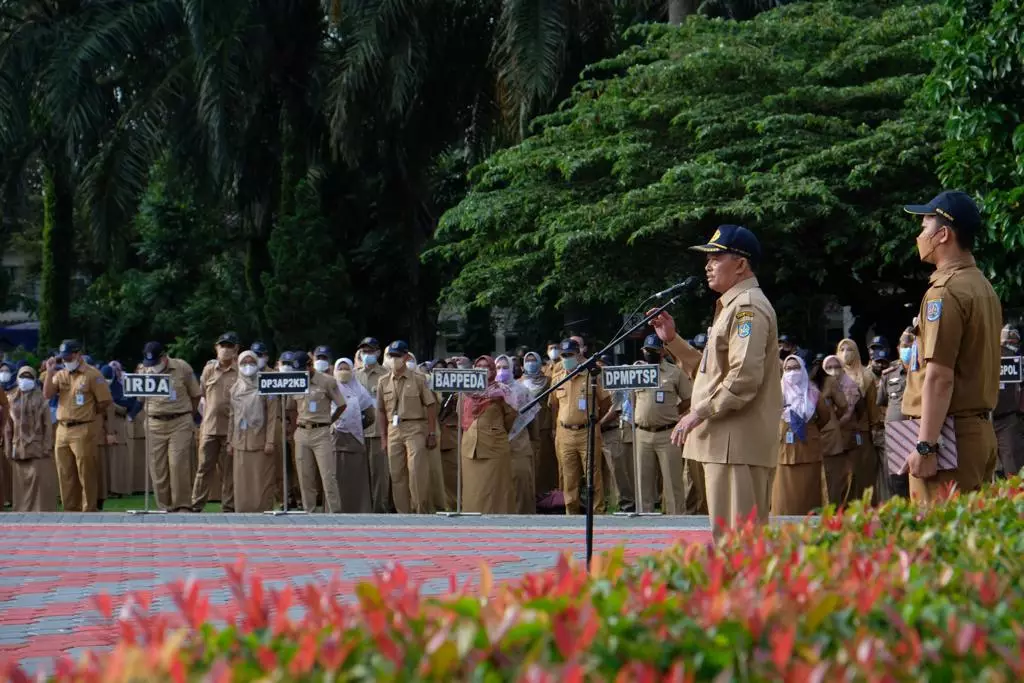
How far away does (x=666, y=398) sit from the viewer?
59.1ft

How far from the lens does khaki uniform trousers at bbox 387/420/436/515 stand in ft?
60.4

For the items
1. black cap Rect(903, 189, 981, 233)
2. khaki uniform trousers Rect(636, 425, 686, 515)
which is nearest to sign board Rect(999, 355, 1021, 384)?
khaki uniform trousers Rect(636, 425, 686, 515)

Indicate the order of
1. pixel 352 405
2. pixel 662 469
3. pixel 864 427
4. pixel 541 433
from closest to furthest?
1. pixel 864 427
2. pixel 662 469
3. pixel 352 405
4. pixel 541 433

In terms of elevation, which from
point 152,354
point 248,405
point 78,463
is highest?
point 152,354

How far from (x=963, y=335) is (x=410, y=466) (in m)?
11.4

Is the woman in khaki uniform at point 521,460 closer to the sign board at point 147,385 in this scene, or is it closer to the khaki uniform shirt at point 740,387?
the sign board at point 147,385

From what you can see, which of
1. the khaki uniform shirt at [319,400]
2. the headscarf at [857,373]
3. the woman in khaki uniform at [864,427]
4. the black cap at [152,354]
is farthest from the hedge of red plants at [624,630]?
the black cap at [152,354]

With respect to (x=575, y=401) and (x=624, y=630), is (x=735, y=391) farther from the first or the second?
(x=575, y=401)

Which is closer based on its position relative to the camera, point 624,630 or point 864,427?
point 624,630

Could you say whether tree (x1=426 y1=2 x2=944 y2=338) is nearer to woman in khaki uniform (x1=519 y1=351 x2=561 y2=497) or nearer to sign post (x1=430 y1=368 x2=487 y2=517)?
woman in khaki uniform (x1=519 y1=351 x2=561 y2=497)

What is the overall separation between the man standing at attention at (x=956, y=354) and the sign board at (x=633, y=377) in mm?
8860

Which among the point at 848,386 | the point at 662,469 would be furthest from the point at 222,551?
the point at 848,386

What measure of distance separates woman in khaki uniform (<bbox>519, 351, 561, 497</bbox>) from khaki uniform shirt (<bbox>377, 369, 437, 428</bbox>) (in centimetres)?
147

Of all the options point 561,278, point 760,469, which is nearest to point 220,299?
point 561,278
